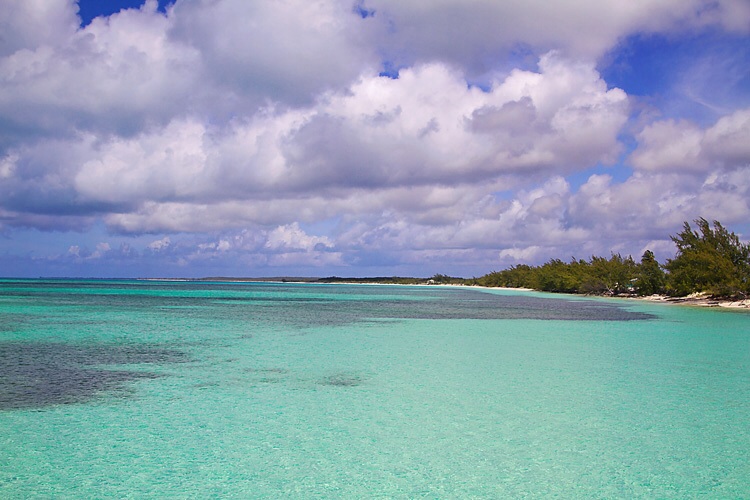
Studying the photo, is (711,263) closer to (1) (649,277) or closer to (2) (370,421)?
(1) (649,277)

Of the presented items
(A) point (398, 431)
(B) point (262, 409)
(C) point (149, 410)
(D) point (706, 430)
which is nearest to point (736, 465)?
(D) point (706, 430)

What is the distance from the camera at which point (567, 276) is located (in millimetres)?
92125

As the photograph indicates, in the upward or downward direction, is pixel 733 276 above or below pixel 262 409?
above

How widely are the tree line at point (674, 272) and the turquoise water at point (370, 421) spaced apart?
34773 millimetres

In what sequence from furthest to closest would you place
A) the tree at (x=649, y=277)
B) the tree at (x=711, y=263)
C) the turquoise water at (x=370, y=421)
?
the tree at (x=649, y=277)
the tree at (x=711, y=263)
the turquoise water at (x=370, y=421)

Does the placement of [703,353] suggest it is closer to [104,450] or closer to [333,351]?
[333,351]

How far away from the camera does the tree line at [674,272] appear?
48469mm

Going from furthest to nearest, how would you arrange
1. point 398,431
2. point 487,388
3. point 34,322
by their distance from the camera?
point 34,322, point 487,388, point 398,431

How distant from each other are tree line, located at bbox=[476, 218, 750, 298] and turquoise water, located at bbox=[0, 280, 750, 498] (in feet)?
114

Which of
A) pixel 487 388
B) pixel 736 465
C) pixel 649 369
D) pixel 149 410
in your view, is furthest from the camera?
pixel 649 369

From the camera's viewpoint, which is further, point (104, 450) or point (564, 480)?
point (104, 450)

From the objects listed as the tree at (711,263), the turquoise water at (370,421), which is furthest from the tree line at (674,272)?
the turquoise water at (370,421)

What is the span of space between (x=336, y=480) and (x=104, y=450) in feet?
10.8

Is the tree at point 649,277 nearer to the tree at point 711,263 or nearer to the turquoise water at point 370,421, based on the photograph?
the tree at point 711,263
